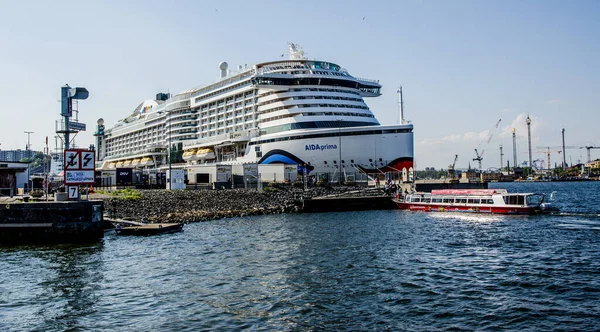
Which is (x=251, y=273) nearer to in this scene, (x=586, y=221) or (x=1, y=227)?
(x=1, y=227)

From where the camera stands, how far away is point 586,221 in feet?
115

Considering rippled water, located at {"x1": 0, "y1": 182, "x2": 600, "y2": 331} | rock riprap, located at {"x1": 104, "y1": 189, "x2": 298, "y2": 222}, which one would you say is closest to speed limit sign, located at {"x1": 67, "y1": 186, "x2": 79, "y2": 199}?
rippled water, located at {"x1": 0, "y1": 182, "x2": 600, "y2": 331}

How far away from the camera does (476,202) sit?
45312 millimetres

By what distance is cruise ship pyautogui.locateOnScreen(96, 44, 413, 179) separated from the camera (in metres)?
62.5

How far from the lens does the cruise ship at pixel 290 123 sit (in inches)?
2459

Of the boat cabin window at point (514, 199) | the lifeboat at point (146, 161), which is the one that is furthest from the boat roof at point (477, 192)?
the lifeboat at point (146, 161)

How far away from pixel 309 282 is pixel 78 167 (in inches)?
691

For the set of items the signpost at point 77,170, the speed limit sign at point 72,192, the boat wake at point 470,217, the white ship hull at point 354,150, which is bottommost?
the boat wake at point 470,217

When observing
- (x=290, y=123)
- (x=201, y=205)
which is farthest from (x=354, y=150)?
(x=201, y=205)

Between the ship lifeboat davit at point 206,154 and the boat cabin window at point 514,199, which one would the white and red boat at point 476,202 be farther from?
the ship lifeboat davit at point 206,154

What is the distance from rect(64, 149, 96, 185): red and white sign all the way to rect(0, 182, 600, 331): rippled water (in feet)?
13.1

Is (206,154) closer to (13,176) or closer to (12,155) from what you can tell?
(12,155)

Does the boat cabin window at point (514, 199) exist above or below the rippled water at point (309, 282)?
above

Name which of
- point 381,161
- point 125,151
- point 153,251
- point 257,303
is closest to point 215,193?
point 381,161
